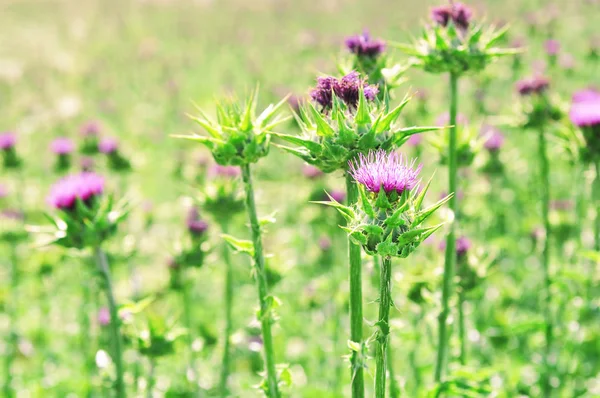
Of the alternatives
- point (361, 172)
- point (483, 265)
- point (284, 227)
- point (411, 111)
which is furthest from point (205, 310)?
point (361, 172)

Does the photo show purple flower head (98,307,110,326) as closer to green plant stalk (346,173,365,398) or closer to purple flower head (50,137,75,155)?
purple flower head (50,137,75,155)

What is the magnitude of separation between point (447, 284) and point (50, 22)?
87.7 ft

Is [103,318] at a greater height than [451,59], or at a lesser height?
lesser

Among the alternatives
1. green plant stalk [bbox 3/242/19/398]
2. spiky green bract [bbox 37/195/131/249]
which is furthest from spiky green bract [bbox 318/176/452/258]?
green plant stalk [bbox 3/242/19/398]

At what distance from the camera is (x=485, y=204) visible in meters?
7.75

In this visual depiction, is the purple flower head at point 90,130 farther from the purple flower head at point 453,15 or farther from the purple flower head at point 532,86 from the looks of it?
the purple flower head at point 532,86

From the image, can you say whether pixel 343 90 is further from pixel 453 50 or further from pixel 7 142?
pixel 7 142

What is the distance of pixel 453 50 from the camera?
393cm

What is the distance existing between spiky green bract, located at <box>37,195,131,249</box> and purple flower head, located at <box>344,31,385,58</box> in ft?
6.80

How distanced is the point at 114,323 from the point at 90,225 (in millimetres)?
737

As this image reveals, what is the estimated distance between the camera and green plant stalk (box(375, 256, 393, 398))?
257cm

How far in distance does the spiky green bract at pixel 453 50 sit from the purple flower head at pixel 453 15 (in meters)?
0.08

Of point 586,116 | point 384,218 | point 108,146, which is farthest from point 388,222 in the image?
point 108,146

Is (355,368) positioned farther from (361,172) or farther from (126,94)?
(126,94)
